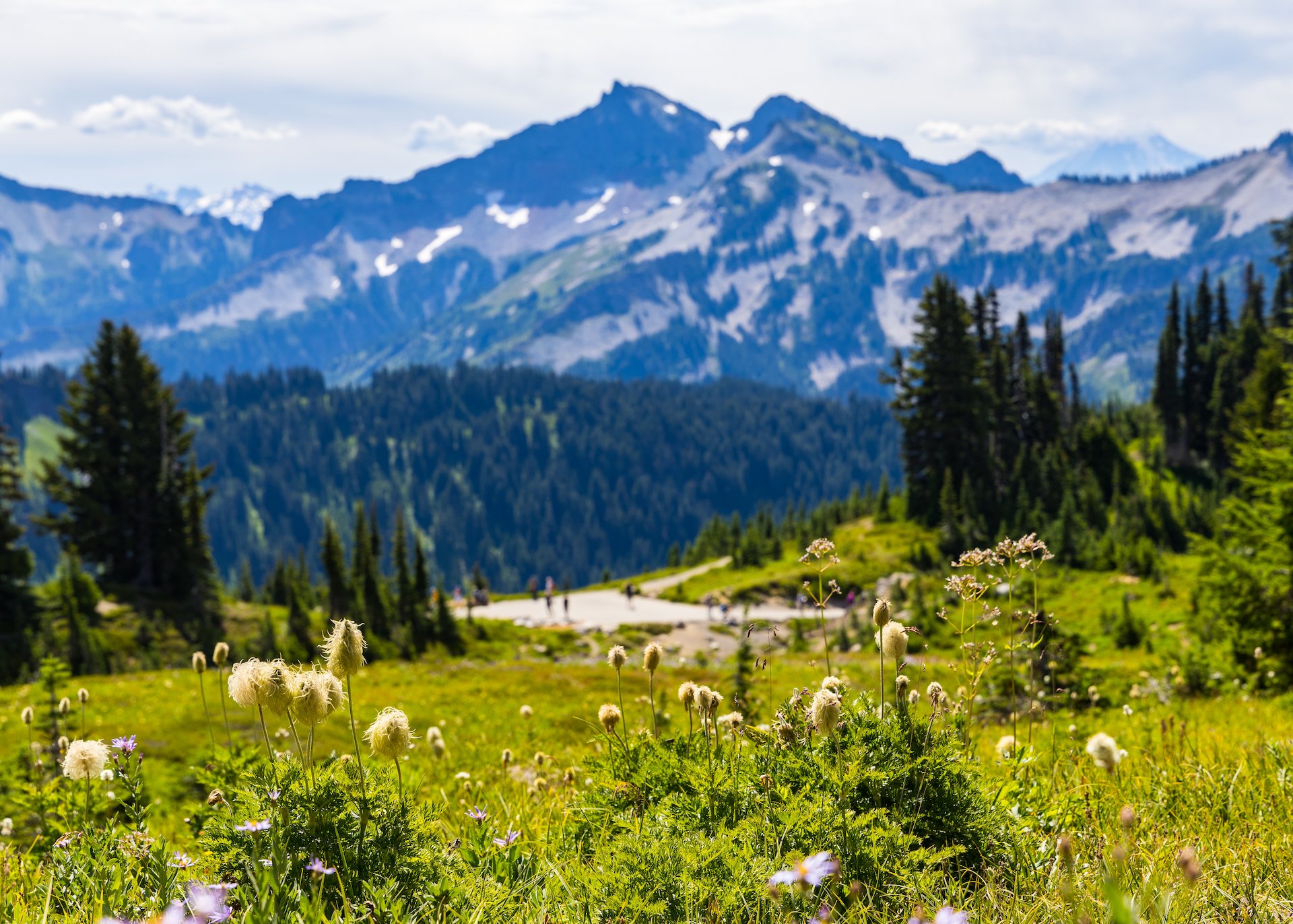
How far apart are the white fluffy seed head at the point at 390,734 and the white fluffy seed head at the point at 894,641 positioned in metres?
2.19

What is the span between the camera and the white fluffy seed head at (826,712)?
3.60 m

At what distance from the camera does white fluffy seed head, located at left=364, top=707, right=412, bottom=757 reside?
11.1 feet

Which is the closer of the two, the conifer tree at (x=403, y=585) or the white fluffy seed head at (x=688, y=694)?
the white fluffy seed head at (x=688, y=694)

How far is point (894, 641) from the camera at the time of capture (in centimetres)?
396

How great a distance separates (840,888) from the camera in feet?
11.2

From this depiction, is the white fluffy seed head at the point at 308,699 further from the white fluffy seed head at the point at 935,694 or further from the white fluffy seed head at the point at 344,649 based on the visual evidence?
the white fluffy seed head at the point at 935,694

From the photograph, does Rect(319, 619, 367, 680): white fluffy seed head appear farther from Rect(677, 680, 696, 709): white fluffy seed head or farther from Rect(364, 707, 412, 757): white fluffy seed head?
Rect(677, 680, 696, 709): white fluffy seed head

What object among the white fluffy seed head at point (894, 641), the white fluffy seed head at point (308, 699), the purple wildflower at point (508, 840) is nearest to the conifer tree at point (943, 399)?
the white fluffy seed head at point (894, 641)

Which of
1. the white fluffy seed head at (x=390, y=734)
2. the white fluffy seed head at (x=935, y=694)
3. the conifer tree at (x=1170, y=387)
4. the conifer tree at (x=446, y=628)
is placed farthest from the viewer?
the conifer tree at (x=1170, y=387)

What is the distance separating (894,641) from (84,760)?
12.8ft

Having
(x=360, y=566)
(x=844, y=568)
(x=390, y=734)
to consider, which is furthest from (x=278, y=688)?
A: (x=360, y=566)

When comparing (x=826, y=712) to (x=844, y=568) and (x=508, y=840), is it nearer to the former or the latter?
(x=508, y=840)

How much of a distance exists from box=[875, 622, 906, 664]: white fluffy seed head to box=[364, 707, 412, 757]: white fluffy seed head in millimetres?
2188

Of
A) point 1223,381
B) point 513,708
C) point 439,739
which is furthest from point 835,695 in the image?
point 1223,381
